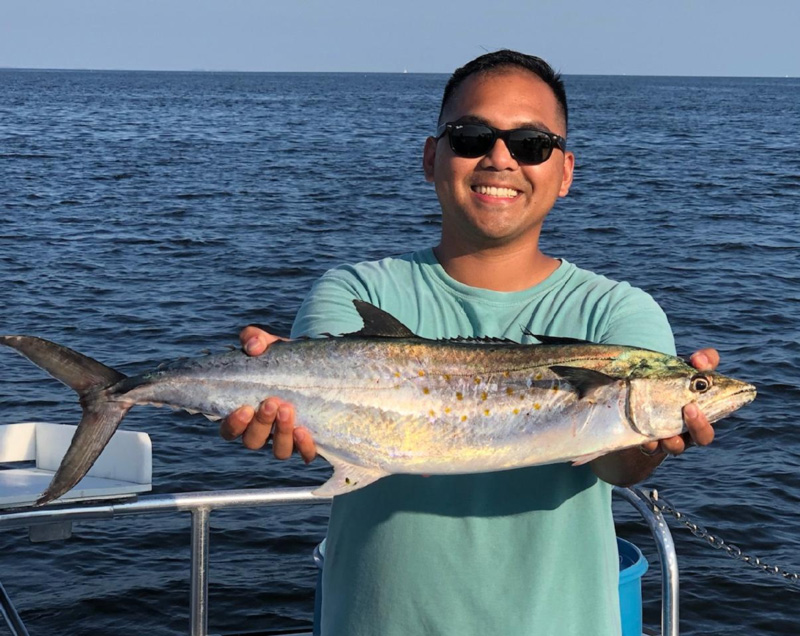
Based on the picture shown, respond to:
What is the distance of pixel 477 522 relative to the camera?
11.1 feet

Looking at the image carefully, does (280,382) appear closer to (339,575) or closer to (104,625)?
(339,575)

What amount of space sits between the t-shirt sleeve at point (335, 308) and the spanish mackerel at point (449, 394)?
0.04 m

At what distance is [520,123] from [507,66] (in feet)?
0.68

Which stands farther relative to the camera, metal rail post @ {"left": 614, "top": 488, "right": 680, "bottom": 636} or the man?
metal rail post @ {"left": 614, "top": 488, "right": 680, "bottom": 636}

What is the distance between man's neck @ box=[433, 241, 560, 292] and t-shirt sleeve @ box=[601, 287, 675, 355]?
276mm

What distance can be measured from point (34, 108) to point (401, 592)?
98.4m

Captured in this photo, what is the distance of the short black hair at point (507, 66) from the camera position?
3785 mm

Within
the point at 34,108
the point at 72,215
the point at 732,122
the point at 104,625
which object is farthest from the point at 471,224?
the point at 34,108

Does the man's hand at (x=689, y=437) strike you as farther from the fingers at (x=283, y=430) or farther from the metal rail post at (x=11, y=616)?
the metal rail post at (x=11, y=616)

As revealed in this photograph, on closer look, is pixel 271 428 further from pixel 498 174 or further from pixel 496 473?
pixel 498 174

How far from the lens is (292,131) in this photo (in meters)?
69.6

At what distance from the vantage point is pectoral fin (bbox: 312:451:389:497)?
11.2 ft

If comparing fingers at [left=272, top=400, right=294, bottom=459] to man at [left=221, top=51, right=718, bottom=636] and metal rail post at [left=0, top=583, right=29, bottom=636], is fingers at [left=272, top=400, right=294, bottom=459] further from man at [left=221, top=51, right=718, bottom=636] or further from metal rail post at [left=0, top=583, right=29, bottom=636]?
metal rail post at [left=0, top=583, right=29, bottom=636]

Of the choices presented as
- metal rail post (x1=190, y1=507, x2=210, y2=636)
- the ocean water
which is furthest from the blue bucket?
the ocean water
